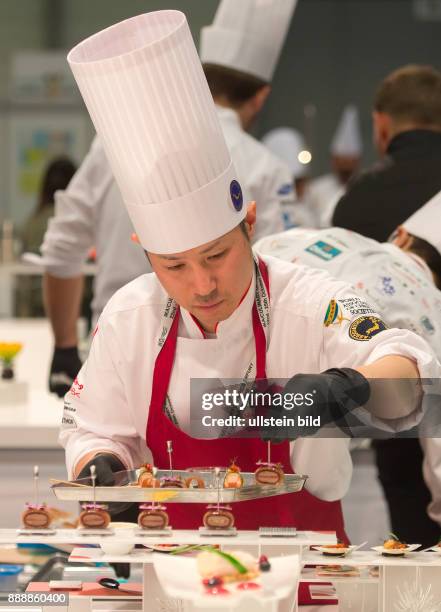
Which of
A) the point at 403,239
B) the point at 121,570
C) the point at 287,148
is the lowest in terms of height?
the point at 121,570

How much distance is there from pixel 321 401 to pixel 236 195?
0.41 metres

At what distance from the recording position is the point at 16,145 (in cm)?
785

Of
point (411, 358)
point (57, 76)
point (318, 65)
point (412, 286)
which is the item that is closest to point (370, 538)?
point (412, 286)

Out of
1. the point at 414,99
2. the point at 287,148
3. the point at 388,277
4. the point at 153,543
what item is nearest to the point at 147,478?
the point at 153,543

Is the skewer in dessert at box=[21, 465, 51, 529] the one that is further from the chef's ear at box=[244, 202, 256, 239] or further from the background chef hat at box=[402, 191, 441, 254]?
the background chef hat at box=[402, 191, 441, 254]

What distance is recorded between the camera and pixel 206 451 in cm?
165

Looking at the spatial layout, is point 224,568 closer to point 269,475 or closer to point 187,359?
point 269,475

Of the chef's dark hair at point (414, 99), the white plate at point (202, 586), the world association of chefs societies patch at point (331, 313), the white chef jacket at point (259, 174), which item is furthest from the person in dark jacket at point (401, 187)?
the white plate at point (202, 586)

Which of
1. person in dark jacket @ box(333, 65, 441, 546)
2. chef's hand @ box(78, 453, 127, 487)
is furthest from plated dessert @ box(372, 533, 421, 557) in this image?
person in dark jacket @ box(333, 65, 441, 546)

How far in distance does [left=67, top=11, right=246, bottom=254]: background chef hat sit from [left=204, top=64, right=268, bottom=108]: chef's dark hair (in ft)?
4.14

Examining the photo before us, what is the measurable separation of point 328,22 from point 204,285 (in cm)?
779

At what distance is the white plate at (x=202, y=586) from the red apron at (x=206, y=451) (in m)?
0.53

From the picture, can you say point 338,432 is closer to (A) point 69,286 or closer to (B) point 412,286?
(B) point 412,286

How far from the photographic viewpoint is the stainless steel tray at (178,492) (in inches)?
54.4
